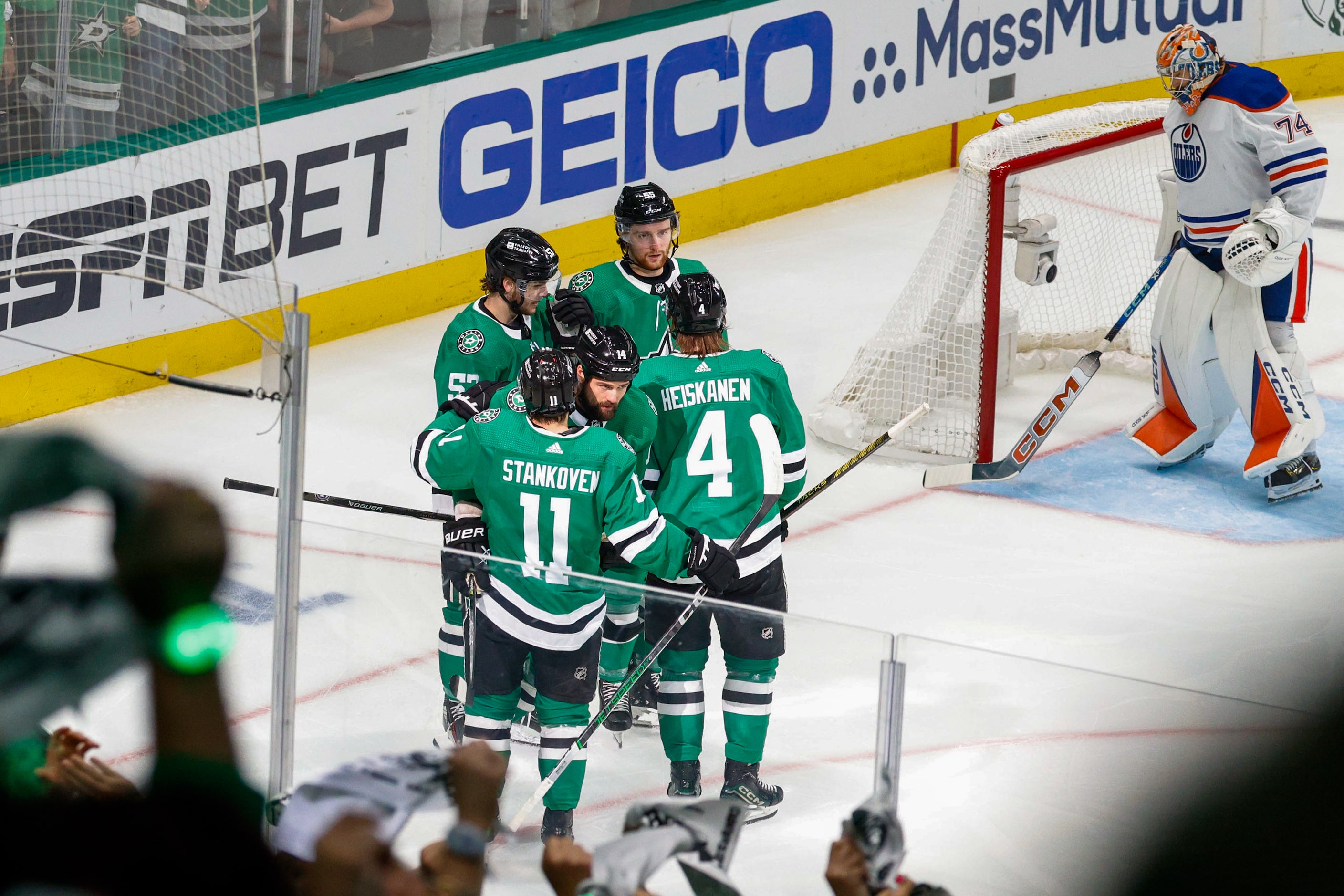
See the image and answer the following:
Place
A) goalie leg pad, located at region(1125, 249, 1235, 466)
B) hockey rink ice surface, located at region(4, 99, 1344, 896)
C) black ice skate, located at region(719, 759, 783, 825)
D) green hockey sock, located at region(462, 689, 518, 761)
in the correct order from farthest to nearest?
goalie leg pad, located at region(1125, 249, 1235, 466) → green hockey sock, located at region(462, 689, 518, 761) → black ice skate, located at region(719, 759, 783, 825) → hockey rink ice surface, located at region(4, 99, 1344, 896)

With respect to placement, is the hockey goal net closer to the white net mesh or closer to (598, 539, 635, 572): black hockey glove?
the white net mesh

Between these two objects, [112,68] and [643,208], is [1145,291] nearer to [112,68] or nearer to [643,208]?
[643,208]

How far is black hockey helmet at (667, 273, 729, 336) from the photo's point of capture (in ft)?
12.7

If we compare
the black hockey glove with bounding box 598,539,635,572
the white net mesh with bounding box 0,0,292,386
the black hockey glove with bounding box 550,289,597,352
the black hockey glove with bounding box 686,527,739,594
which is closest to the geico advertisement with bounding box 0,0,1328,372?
the white net mesh with bounding box 0,0,292,386

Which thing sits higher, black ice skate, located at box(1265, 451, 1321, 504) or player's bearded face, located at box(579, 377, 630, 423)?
player's bearded face, located at box(579, 377, 630, 423)

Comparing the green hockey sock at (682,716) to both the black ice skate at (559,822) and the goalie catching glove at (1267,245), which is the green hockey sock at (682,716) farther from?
the goalie catching glove at (1267,245)

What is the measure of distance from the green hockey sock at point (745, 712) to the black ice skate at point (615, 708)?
7.9 inches

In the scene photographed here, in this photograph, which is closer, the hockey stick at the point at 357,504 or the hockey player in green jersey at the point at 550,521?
the hockey player in green jersey at the point at 550,521

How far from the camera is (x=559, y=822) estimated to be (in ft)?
11.1

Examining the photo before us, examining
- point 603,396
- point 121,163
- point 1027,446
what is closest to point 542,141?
point 121,163

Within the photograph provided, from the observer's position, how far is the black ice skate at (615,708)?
11.3 ft

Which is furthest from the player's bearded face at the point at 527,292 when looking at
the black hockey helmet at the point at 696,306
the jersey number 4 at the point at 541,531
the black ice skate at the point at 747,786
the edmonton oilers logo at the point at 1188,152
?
the edmonton oilers logo at the point at 1188,152

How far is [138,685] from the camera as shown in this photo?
118cm

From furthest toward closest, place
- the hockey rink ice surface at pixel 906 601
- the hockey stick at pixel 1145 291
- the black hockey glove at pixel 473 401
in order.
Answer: the hockey stick at pixel 1145 291 → the black hockey glove at pixel 473 401 → the hockey rink ice surface at pixel 906 601
